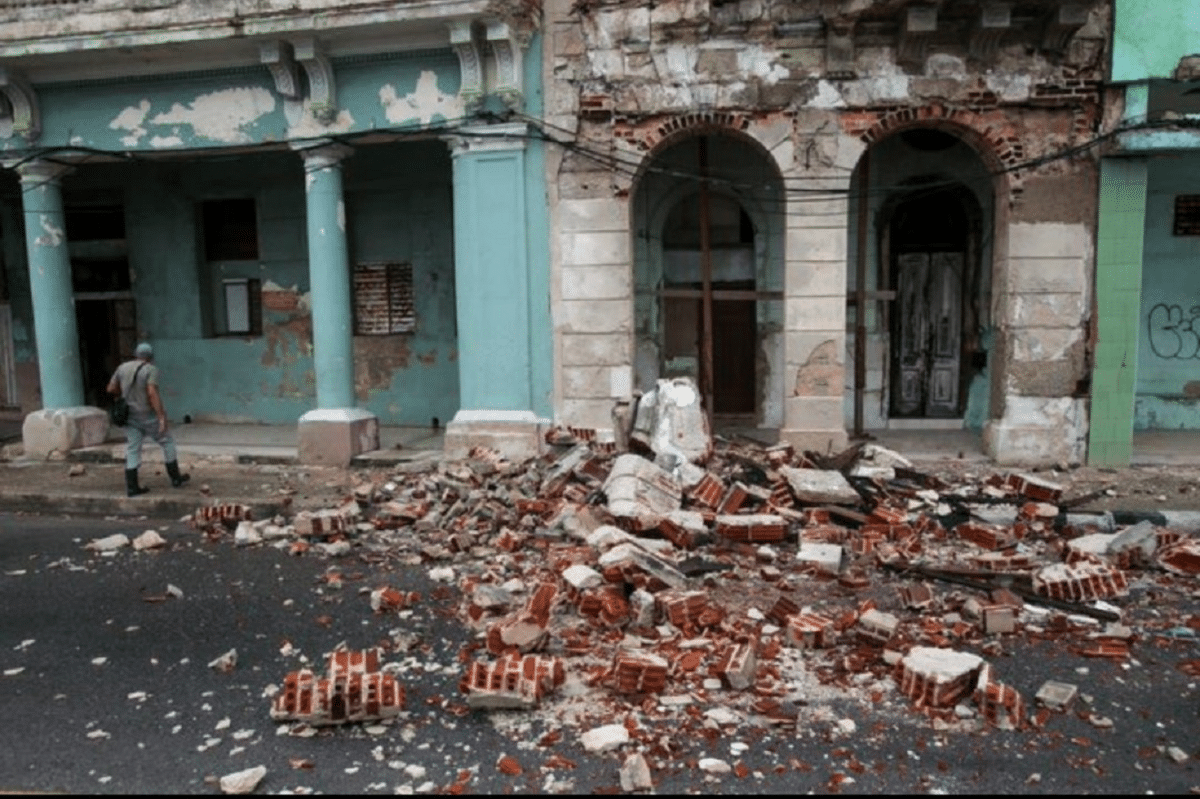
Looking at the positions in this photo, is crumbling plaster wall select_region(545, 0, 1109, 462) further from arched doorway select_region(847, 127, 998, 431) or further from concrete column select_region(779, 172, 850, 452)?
arched doorway select_region(847, 127, 998, 431)

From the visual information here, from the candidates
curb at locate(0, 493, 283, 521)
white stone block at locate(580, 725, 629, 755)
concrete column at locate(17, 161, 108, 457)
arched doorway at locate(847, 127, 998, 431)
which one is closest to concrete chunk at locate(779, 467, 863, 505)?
arched doorway at locate(847, 127, 998, 431)

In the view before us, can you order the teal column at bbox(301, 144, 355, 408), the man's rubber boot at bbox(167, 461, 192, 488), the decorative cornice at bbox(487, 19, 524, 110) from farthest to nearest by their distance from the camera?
1. the teal column at bbox(301, 144, 355, 408)
2. the decorative cornice at bbox(487, 19, 524, 110)
3. the man's rubber boot at bbox(167, 461, 192, 488)

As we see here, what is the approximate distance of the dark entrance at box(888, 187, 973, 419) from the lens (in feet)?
37.3

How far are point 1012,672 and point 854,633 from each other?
2.88 feet

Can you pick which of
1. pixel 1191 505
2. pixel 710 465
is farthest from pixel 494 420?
pixel 1191 505

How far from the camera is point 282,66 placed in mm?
9773

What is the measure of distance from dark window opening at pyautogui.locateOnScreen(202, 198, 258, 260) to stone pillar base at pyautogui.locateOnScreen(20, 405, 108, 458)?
331 cm

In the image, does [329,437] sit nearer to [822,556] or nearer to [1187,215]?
[822,556]

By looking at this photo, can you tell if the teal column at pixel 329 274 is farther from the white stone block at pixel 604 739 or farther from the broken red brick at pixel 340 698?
the white stone block at pixel 604 739

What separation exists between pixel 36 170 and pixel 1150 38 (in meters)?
13.2

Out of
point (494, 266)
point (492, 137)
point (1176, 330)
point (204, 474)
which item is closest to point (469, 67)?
point (492, 137)

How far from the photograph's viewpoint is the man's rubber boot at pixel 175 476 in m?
9.20

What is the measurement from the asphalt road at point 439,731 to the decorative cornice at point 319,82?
632 centimetres

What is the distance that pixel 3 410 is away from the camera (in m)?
14.4
